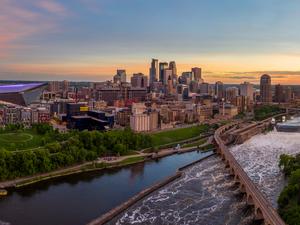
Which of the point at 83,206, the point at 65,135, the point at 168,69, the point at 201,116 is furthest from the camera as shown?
the point at 168,69

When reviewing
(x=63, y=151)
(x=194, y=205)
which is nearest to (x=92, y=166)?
(x=63, y=151)

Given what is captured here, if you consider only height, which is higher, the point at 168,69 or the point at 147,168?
the point at 168,69

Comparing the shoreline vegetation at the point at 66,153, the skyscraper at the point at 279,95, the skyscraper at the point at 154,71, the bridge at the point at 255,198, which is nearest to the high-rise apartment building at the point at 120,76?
the skyscraper at the point at 154,71

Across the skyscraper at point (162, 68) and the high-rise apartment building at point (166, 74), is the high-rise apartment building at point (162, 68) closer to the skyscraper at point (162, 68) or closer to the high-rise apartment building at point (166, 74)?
the skyscraper at point (162, 68)

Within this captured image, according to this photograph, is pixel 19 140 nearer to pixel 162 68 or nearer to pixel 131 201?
pixel 131 201

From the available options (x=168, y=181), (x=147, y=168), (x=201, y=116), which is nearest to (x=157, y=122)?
(x=201, y=116)

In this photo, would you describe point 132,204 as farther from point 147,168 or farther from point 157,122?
point 157,122

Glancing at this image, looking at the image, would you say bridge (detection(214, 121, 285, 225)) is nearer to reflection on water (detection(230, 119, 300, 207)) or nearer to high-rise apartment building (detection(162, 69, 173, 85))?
reflection on water (detection(230, 119, 300, 207))
